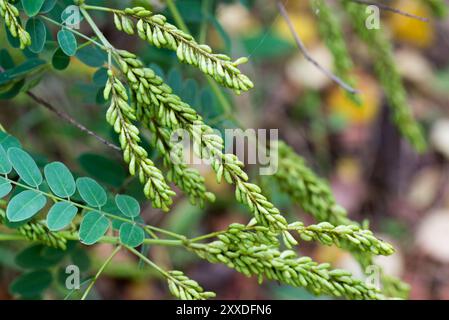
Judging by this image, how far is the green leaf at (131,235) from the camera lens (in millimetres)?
953

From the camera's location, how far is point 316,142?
3.04m

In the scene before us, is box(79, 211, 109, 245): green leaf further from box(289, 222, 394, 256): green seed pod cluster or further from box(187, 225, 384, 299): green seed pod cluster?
box(289, 222, 394, 256): green seed pod cluster

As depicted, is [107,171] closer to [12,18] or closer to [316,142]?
[12,18]

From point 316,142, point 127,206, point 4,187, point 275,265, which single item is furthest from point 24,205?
point 316,142

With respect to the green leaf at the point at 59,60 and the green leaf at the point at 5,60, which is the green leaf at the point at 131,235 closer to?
the green leaf at the point at 59,60

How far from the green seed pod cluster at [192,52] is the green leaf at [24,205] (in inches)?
11.5

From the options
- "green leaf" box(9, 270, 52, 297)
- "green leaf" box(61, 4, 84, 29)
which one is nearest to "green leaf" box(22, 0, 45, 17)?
"green leaf" box(61, 4, 84, 29)

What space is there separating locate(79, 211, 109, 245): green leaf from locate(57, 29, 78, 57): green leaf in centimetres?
25

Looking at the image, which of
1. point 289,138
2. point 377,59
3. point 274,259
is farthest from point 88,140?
point 274,259

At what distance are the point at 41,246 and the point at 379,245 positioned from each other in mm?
718

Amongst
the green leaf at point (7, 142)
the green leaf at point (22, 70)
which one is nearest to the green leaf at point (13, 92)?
the green leaf at point (22, 70)

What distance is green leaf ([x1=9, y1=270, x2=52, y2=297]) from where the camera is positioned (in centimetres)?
128

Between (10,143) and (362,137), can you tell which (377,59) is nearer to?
(10,143)

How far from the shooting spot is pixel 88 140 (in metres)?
2.37
